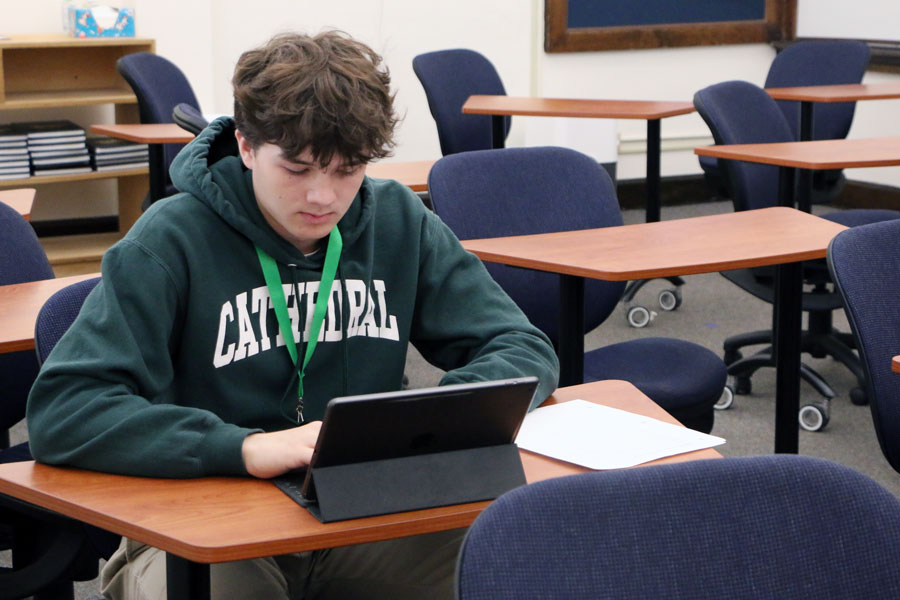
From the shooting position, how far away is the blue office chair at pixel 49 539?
153 centimetres

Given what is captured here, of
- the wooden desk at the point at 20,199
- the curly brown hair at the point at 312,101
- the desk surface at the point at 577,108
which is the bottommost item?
the wooden desk at the point at 20,199

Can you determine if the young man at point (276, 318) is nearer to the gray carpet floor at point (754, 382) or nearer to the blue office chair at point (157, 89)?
the gray carpet floor at point (754, 382)

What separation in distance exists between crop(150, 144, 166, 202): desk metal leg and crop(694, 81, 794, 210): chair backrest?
192 cm

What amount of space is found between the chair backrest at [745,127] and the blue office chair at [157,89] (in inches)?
76.2

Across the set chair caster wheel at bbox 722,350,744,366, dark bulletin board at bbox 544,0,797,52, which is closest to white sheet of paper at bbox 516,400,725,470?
chair caster wheel at bbox 722,350,744,366

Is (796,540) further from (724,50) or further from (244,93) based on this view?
(724,50)

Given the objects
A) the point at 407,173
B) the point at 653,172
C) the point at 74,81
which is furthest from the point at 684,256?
the point at 74,81

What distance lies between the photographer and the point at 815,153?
3271 millimetres

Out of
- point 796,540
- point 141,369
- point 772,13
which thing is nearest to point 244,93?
point 141,369

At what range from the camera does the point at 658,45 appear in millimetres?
6242

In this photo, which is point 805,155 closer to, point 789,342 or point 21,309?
point 789,342

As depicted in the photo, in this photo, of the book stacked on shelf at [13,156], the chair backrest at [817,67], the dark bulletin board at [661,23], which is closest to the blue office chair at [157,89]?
the book stacked on shelf at [13,156]

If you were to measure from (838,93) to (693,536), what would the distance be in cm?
398

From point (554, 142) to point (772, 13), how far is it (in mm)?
1584
